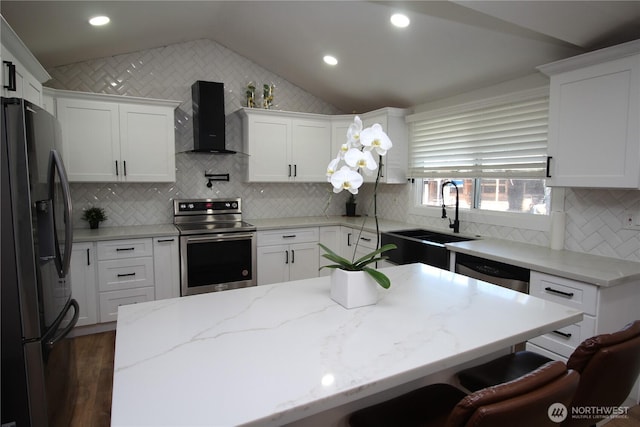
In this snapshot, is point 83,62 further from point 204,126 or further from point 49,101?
point 204,126

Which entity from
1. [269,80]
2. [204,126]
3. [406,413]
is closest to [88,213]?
[204,126]

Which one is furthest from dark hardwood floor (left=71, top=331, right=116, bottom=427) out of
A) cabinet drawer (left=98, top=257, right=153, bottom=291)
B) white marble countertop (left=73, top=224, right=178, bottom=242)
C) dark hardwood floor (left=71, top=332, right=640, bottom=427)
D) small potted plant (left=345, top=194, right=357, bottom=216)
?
small potted plant (left=345, top=194, right=357, bottom=216)

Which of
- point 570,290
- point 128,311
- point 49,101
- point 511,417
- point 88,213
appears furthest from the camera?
point 88,213

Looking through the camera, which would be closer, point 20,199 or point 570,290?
point 20,199

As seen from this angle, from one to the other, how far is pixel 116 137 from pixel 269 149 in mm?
1502

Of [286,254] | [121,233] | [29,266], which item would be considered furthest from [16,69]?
[286,254]

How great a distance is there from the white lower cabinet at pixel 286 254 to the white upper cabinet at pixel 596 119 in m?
2.41

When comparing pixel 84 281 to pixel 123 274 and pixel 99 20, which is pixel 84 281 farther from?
pixel 99 20

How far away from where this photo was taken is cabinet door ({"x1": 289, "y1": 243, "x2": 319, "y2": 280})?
4.04 m

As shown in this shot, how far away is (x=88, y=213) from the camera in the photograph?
3.52 m

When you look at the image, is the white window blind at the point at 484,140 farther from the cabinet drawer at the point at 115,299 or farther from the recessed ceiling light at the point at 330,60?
the cabinet drawer at the point at 115,299

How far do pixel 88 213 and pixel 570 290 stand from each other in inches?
155

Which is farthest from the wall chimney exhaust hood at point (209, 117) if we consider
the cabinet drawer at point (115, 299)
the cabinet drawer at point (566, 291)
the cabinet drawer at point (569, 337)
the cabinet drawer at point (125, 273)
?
the cabinet drawer at point (569, 337)

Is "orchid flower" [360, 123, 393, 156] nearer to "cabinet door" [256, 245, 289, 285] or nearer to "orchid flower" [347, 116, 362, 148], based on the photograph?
"orchid flower" [347, 116, 362, 148]
